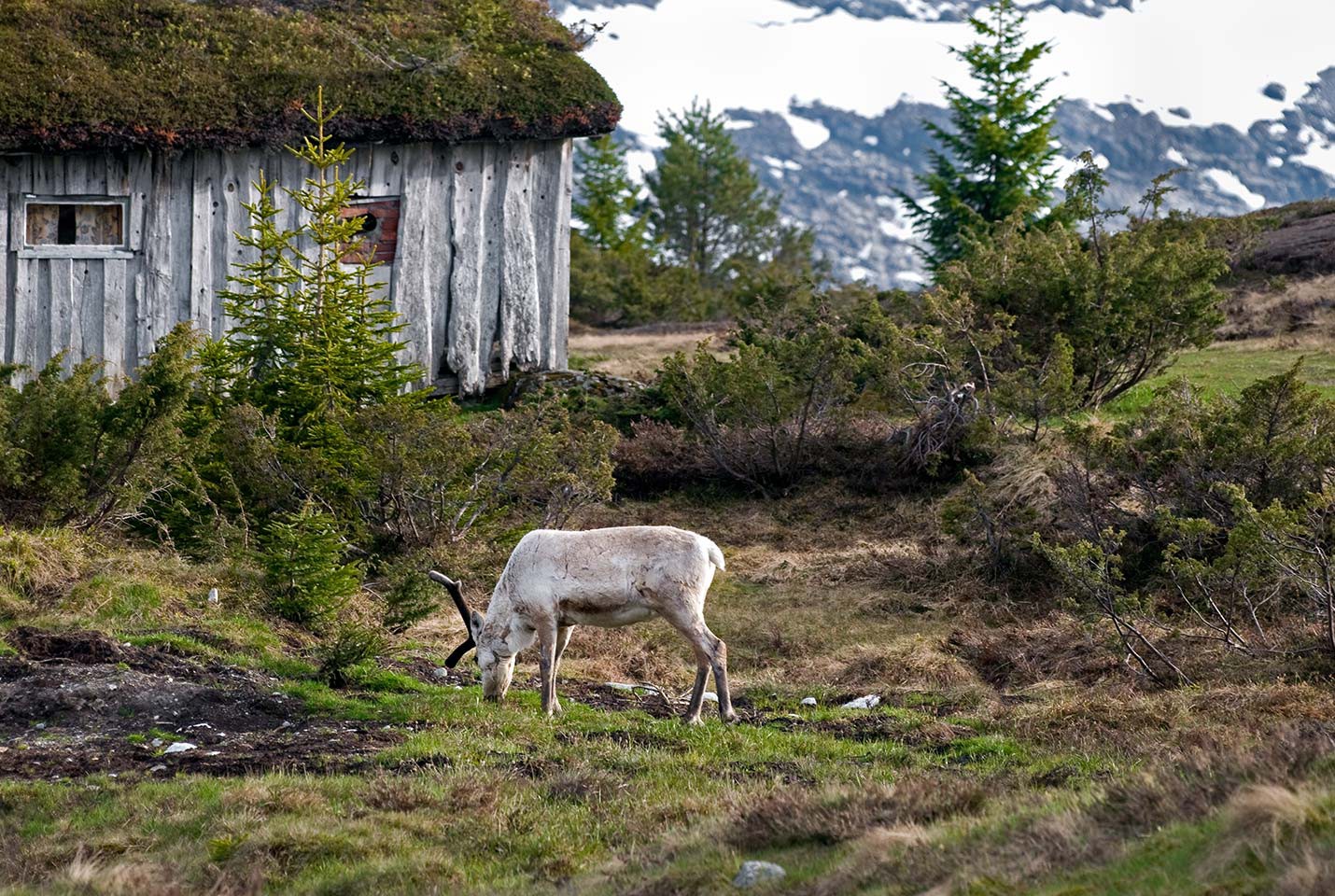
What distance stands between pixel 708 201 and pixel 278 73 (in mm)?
39611

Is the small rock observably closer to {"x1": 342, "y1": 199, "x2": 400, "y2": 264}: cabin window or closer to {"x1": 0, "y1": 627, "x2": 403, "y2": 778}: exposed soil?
{"x1": 0, "y1": 627, "x2": 403, "y2": 778}: exposed soil

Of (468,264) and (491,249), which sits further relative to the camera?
(491,249)

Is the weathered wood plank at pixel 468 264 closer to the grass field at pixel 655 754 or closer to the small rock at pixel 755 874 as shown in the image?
the grass field at pixel 655 754

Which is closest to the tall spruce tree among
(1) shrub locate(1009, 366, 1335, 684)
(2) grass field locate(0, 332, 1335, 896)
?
(1) shrub locate(1009, 366, 1335, 684)

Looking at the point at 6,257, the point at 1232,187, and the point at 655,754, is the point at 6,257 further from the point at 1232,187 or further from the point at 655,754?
the point at 1232,187

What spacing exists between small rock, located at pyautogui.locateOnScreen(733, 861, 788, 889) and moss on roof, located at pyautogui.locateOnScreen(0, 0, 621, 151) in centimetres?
1517

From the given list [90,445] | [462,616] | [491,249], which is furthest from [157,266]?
[462,616]

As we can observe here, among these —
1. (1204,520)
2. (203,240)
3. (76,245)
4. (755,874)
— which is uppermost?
(203,240)

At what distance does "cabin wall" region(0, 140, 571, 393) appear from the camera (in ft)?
64.0

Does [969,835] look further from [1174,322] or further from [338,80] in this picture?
[338,80]

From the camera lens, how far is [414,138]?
21.3 meters

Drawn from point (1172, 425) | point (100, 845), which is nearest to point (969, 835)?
point (100, 845)

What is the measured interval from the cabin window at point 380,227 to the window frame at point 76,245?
2.99 metres

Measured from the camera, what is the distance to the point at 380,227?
21.8 metres
